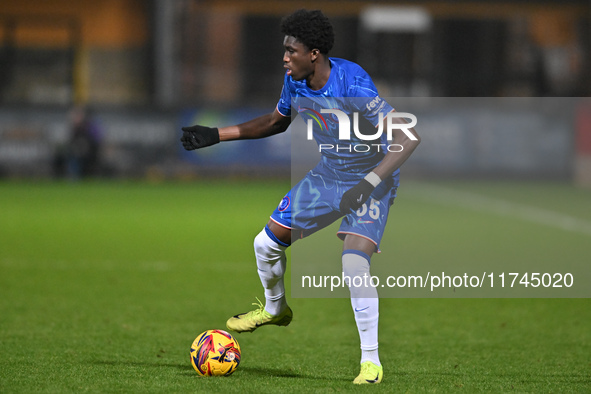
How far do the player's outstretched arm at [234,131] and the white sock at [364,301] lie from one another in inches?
42.9

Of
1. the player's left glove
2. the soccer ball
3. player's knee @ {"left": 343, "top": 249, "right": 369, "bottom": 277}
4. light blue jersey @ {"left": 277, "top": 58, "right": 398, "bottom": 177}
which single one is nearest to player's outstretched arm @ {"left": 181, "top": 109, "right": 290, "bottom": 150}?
light blue jersey @ {"left": 277, "top": 58, "right": 398, "bottom": 177}

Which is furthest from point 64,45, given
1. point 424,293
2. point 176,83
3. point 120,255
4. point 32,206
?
point 424,293

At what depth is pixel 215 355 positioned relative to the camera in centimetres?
600

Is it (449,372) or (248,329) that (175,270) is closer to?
(248,329)

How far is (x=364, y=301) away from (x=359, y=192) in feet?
2.19

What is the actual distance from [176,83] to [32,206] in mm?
10427

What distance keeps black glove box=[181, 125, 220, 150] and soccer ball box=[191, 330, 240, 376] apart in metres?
1.21

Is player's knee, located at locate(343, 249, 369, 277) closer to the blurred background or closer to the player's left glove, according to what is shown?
the player's left glove

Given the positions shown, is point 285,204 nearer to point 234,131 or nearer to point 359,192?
point 234,131

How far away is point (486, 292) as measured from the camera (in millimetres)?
10352

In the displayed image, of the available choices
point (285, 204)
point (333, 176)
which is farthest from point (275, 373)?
point (333, 176)

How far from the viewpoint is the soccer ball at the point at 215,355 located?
5.99 metres

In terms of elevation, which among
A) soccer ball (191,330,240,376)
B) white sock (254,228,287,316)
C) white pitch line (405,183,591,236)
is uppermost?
white sock (254,228,287,316)

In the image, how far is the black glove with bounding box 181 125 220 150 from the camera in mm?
6277
